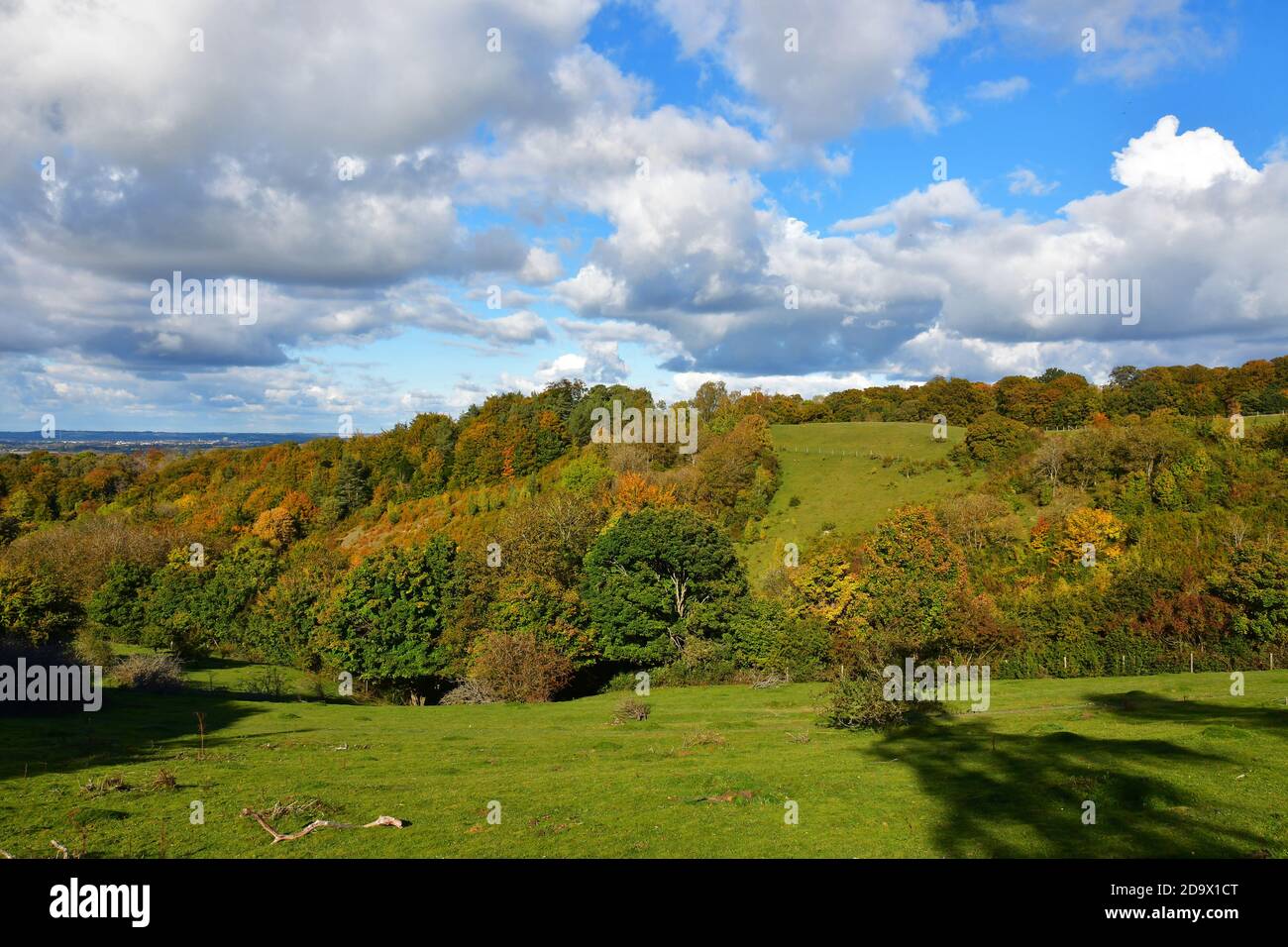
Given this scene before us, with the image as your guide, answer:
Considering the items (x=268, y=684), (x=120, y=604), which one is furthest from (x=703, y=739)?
(x=120, y=604)

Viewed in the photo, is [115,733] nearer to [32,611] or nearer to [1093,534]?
[32,611]

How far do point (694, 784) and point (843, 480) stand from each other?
83222 millimetres

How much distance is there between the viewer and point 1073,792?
1534cm

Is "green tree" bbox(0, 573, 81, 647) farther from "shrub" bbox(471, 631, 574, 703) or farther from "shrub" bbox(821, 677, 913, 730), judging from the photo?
"shrub" bbox(821, 677, 913, 730)

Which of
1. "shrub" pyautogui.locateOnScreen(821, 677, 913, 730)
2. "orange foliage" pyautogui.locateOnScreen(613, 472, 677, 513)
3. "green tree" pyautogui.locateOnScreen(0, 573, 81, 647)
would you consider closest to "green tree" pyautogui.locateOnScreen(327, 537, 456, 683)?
"green tree" pyautogui.locateOnScreen(0, 573, 81, 647)

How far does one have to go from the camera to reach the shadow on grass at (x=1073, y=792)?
12.3 metres

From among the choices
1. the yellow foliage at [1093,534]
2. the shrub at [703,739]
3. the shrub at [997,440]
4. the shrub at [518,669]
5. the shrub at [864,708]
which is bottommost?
the shrub at [518,669]

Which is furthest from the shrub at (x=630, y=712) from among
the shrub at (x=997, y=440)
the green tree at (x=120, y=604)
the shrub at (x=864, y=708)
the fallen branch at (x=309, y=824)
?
the shrub at (x=997, y=440)

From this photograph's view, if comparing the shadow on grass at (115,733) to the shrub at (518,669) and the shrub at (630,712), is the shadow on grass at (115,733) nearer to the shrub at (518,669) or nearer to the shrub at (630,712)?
the shrub at (518,669)

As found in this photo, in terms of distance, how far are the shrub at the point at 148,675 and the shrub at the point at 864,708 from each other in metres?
33.0

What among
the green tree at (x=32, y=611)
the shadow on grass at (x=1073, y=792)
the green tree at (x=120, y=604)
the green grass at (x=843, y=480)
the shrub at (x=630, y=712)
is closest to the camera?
the shadow on grass at (x=1073, y=792)
